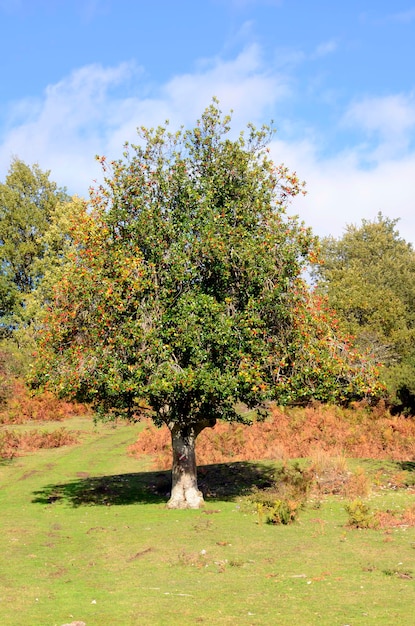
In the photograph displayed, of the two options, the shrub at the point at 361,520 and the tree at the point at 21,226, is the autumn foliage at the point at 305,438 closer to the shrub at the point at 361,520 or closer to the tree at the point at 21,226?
the shrub at the point at 361,520

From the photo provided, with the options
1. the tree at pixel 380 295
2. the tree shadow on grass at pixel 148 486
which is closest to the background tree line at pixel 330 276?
the tree at pixel 380 295

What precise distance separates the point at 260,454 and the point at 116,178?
1902cm

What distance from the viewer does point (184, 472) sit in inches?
940

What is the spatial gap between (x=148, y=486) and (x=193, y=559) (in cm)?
1242

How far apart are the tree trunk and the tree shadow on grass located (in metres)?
1.79

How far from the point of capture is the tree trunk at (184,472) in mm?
23766

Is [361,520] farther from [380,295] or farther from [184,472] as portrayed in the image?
[380,295]

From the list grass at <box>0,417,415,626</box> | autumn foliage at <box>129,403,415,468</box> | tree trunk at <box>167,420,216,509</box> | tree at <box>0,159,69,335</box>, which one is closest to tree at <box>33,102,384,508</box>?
tree trunk at <box>167,420,216,509</box>

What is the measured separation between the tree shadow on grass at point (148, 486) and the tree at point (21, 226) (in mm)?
49753

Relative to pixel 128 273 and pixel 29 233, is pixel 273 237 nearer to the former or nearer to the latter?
pixel 128 273

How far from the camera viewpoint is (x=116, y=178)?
23.2 m

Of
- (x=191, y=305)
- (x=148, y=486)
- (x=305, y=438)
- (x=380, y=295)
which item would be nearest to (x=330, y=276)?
(x=380, y=295)

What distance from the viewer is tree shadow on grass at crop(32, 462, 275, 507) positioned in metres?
25.8

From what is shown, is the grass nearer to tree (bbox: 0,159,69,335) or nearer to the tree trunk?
the tree trunk
